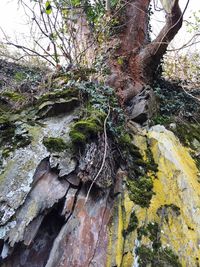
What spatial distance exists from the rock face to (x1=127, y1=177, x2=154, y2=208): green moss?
1cm

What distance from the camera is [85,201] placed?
9.35 feet

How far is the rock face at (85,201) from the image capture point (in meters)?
2.52

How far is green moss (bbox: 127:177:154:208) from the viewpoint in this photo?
3.12 metres

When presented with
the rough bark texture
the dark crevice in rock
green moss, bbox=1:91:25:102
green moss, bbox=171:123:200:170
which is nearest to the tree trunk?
the dark crevice in rock

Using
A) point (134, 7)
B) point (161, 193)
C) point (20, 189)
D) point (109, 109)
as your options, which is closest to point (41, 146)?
point (20, 189)

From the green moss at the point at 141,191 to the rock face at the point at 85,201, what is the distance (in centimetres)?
1

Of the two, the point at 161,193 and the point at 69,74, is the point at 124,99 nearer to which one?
the point at 69,74

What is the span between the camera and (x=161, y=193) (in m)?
3.30

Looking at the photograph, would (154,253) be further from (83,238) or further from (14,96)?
(14,96)

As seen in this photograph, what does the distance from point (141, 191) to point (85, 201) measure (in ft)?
2.47

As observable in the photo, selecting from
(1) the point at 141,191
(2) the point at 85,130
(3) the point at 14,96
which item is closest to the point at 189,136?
(1) the point at 141,191

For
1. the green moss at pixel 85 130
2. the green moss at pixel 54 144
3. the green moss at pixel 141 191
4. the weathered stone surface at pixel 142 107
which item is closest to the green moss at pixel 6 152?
the green moss at pixel 54 144

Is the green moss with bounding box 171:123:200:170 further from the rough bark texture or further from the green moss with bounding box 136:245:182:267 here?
the green moss with bounding box 136:245:182:267

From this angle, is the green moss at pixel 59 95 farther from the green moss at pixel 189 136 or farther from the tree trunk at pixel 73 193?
the green moss at pixel 189 136
